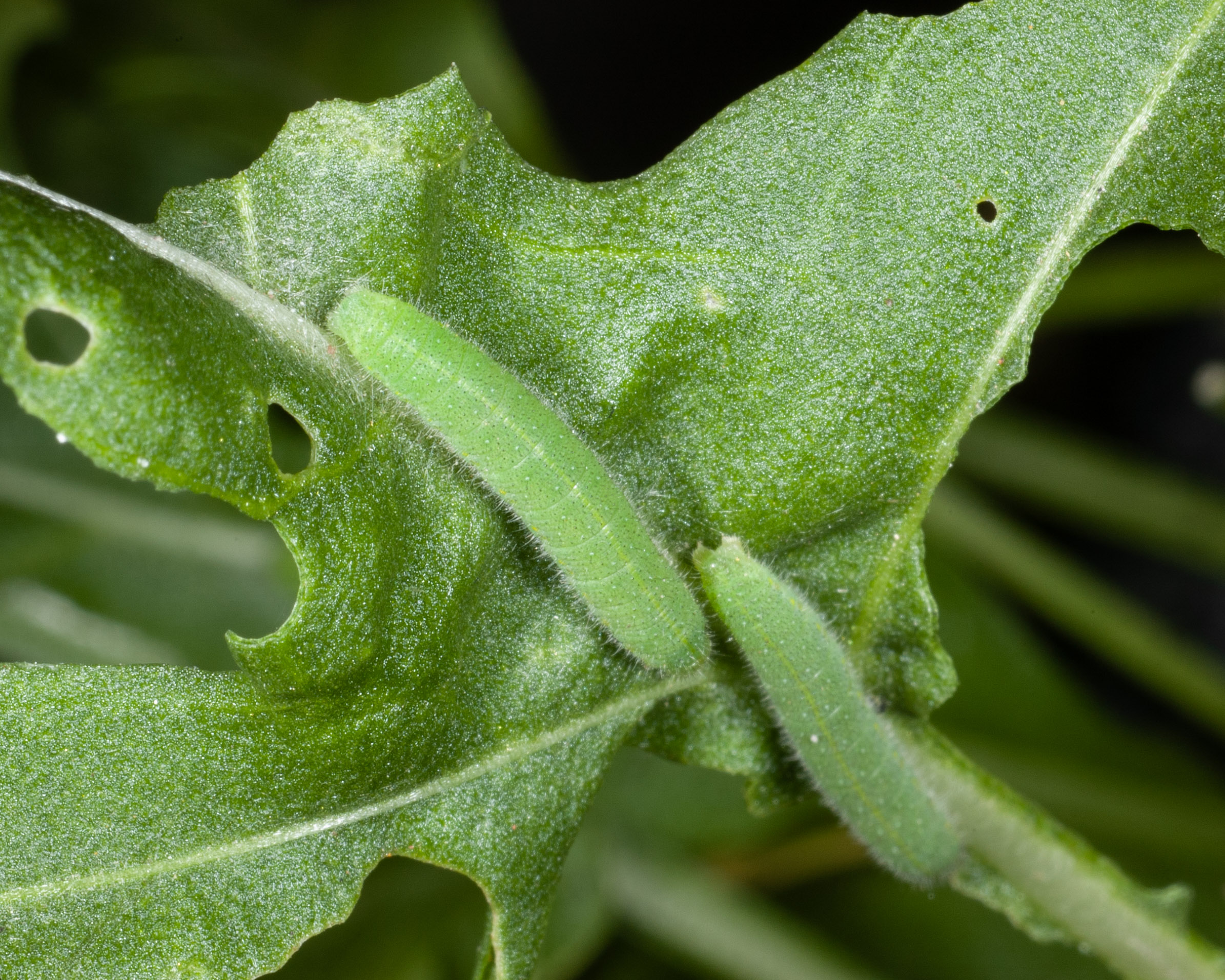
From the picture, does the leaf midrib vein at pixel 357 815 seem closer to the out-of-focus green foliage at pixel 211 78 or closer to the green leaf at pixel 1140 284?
the green leaf at pixel 1140 284

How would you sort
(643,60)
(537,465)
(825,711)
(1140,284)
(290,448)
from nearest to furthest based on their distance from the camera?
(537,465), (825,711), (290,448), (1140,284), (643,60)

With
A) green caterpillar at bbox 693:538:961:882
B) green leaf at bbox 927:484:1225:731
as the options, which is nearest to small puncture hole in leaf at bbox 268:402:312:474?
green caterpillar at bbox 693:538:961:882

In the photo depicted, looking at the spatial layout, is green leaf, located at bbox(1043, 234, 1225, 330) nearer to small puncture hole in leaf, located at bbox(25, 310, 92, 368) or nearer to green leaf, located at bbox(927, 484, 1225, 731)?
green leaf, located at bbox(927, 484, 1225, 731)

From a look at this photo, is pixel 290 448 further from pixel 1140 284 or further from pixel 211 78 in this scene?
pixel 1140 284

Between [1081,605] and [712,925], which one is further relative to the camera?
[1081,605]

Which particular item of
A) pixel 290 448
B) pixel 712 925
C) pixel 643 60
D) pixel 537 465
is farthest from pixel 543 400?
pixel 643 60

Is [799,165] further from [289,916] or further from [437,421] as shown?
[289,916]
